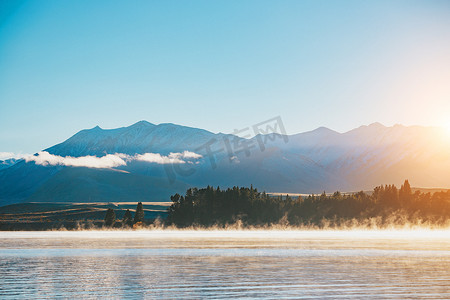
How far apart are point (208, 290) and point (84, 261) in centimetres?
2353

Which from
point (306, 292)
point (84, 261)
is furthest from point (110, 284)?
point (84, 261)

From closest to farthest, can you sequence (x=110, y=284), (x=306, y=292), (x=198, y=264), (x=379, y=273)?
(x=306, y=292), (x=110, y=284), (x=379, y=273), (x=198, y=264)

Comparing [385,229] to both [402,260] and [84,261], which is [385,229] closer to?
[402,260]

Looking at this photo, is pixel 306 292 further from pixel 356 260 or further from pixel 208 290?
pixel 356 260

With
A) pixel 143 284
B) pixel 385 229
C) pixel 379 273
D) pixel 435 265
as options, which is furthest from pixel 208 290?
pixel 385 229

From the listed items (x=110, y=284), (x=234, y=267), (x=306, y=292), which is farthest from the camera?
(x=234, y=267)

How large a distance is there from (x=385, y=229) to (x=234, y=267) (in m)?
160

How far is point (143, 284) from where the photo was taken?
3872 cm

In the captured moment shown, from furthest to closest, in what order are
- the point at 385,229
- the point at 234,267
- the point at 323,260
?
the point at 385,229, the point at 323,260, the point at 234,267

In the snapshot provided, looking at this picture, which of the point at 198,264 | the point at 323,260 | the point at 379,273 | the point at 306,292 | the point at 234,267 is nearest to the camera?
the point at 306,292

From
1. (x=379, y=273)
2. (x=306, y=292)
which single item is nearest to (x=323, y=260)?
(x=379, y=273)

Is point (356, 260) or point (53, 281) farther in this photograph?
point (356, 260)

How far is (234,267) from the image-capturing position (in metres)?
49.8

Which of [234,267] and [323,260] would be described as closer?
[234,267]
